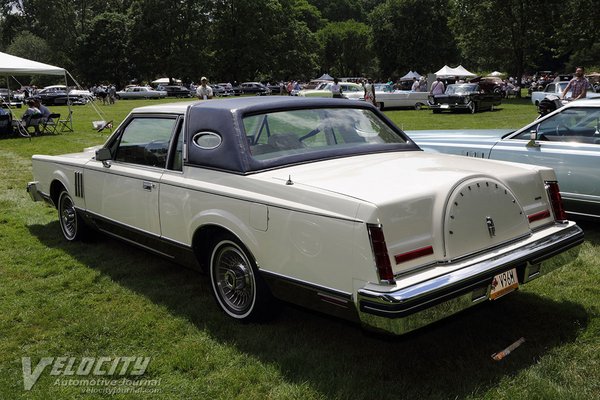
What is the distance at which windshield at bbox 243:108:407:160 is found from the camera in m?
3.97

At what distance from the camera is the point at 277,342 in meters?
3.63

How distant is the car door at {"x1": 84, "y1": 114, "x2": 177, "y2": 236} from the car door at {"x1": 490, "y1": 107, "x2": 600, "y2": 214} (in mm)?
3909

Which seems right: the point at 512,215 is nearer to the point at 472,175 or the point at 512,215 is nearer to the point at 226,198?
the point at 472,175

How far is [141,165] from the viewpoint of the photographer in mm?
4750

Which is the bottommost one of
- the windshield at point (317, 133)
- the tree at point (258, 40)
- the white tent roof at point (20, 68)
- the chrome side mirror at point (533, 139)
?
the chrome side mirror at point (533, 139)

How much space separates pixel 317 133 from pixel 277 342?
1.60 metres

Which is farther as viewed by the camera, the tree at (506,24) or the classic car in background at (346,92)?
the tree at (506,24)

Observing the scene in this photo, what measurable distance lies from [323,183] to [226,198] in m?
0.75

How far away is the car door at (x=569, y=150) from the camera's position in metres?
5.72

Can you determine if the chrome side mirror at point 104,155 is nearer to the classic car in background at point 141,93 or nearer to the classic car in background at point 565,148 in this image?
the classic car in background at point 565,148

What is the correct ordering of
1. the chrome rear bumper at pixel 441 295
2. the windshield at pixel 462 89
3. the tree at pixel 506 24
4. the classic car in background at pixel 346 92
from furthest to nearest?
the tree at pixel 506 24 → the classic car in background at pixel 346 92 → the windshield at pixel 462 89 → the chrome rear bumper at pixel 441 295

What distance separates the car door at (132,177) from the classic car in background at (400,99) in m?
23.6

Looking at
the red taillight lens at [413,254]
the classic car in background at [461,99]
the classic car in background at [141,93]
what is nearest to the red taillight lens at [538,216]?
the red taillight lens at [413,254]

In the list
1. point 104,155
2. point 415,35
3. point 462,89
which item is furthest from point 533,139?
point 415,35
